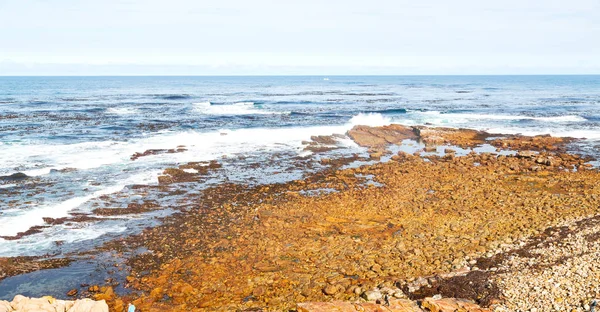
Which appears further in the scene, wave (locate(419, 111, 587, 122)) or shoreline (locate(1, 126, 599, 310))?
wave (locate(419, 111, 587, 122))

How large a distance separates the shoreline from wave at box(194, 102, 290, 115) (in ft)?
110

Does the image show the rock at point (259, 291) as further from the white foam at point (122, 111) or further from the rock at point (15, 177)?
the white foam at point (122, 111)

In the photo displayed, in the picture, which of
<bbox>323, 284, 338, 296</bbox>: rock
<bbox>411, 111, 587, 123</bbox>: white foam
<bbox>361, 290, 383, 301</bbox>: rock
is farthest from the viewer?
<bbox>411, 111, 587, 123</bbox>: white foam

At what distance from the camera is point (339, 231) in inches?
593

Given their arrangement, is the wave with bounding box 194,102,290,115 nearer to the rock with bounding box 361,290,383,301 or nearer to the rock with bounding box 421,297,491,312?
the rock with bounding box 361,290,383,301

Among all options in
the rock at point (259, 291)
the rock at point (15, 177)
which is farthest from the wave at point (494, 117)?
the rock at point (259, 291)

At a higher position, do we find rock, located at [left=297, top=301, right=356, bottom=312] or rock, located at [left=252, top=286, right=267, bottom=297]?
rock, located at [left=297, top=301, right=356, bottom=312]

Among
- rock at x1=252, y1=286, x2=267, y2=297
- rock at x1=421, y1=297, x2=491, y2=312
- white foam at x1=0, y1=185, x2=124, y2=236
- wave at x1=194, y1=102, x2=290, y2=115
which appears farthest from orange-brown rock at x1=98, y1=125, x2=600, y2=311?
wave at x1=194, y1=102, x2=290, y2=115

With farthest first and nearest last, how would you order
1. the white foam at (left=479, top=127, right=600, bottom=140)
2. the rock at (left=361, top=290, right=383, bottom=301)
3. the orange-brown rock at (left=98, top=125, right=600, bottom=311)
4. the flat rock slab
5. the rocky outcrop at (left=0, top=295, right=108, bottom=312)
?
the white foam at (left=479, top=127, right=600, bottom=140)
the orange-brown rock at (left=98, top=125, right=600, bottom=311)
the rock at (left=361, top=290, right=383, bottom=301)
the flat rock slab
the rocky outcrop at (left=0, top=295, right=108, bottom=312)

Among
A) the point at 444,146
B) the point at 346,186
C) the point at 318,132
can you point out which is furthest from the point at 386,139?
the point at 346,186

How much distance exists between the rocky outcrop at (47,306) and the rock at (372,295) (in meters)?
5.75

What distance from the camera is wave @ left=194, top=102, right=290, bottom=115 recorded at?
5662 cm

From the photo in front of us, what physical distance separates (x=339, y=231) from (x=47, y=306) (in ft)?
29.0

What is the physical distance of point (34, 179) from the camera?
74.3 ft
